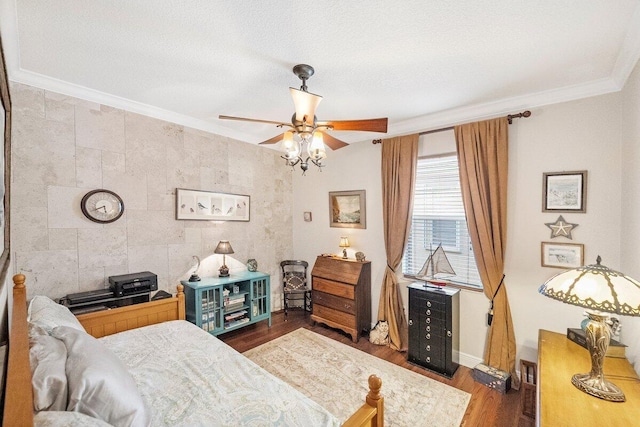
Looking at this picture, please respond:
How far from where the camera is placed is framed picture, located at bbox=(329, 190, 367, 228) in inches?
150

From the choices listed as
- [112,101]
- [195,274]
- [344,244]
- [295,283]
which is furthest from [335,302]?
[112,101]

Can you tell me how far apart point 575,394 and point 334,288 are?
252 cm

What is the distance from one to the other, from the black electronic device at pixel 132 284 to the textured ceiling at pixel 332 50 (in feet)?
5.87

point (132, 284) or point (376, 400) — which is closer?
point (376, 400)

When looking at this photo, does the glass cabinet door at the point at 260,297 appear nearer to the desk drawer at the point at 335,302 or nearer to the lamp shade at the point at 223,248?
the lamp shade at the point at 223,248

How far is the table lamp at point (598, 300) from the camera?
1.29 metres

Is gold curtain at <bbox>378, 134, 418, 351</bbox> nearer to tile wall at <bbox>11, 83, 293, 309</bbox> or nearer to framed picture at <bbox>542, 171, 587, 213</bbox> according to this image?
framed picture at <bbox>542, 171, 587, 213</bbox>

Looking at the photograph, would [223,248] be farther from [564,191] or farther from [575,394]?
[564,191]

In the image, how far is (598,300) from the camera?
1.32m

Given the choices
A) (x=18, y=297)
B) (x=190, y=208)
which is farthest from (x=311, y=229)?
(x=18, y=297)

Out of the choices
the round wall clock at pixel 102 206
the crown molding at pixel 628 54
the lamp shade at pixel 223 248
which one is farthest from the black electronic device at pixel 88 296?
the crown molding at pixel 628 54

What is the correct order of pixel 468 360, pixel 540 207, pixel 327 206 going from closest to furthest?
pixel 540 207 < pixel 468 360 < pixel 327 206

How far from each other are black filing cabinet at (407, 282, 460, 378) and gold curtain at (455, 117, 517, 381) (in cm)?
33

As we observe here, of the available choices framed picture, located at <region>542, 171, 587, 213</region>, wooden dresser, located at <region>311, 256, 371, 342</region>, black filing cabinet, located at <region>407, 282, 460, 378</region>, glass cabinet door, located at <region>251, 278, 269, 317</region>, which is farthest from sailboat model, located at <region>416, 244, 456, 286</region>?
glass cabinet door, located at <region>251, 278, 269, 317</region>
